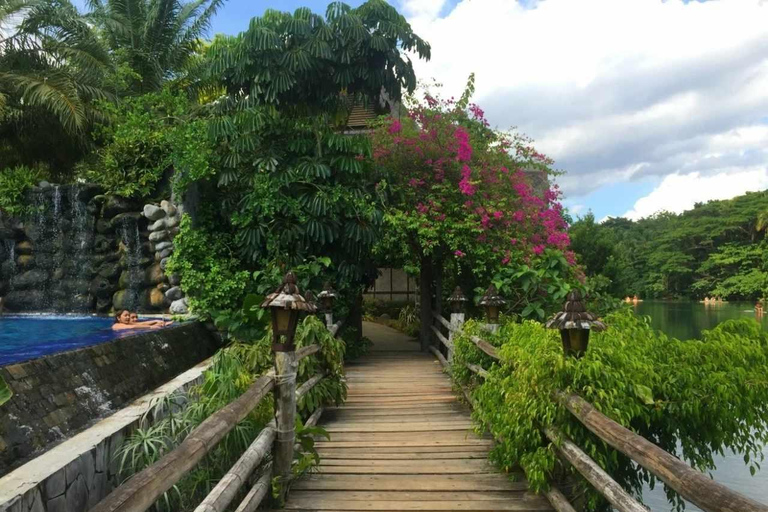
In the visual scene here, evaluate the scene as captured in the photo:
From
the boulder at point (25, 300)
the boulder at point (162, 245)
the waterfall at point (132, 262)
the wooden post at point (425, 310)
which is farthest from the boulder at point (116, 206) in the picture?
the wooden post at point (425, 310)

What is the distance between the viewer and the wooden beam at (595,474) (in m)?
2.51

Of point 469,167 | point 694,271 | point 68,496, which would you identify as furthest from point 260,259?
point 694,271

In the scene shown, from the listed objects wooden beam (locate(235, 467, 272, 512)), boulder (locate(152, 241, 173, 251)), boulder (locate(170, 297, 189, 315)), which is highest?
boulder (locate(152, 241, 173, 251))

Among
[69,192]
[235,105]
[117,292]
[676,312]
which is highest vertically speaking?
[235,105]

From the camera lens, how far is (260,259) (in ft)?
30.0

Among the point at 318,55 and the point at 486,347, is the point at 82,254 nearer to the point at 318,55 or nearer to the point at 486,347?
the point at 318,55

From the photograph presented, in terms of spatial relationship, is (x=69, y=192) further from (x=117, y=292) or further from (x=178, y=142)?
(x=178, y=142)

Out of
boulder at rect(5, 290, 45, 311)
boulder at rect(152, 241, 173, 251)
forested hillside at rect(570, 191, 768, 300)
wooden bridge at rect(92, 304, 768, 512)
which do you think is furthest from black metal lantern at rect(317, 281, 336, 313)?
forested hillside at rect(570, 191, 768, 300)

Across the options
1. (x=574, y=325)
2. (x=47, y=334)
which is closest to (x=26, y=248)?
(x=47, y=334)

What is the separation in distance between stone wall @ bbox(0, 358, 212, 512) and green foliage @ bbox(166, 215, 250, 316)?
4.55 metres

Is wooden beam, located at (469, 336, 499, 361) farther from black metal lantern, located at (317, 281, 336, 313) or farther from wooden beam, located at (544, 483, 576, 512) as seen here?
black metal lantern, located at (317, 281, 336, 313)

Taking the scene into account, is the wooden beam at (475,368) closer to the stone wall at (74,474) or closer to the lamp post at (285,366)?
the lamp post at (285,366)

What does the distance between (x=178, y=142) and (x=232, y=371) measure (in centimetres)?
570

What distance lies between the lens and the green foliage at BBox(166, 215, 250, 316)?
889 centimetres
